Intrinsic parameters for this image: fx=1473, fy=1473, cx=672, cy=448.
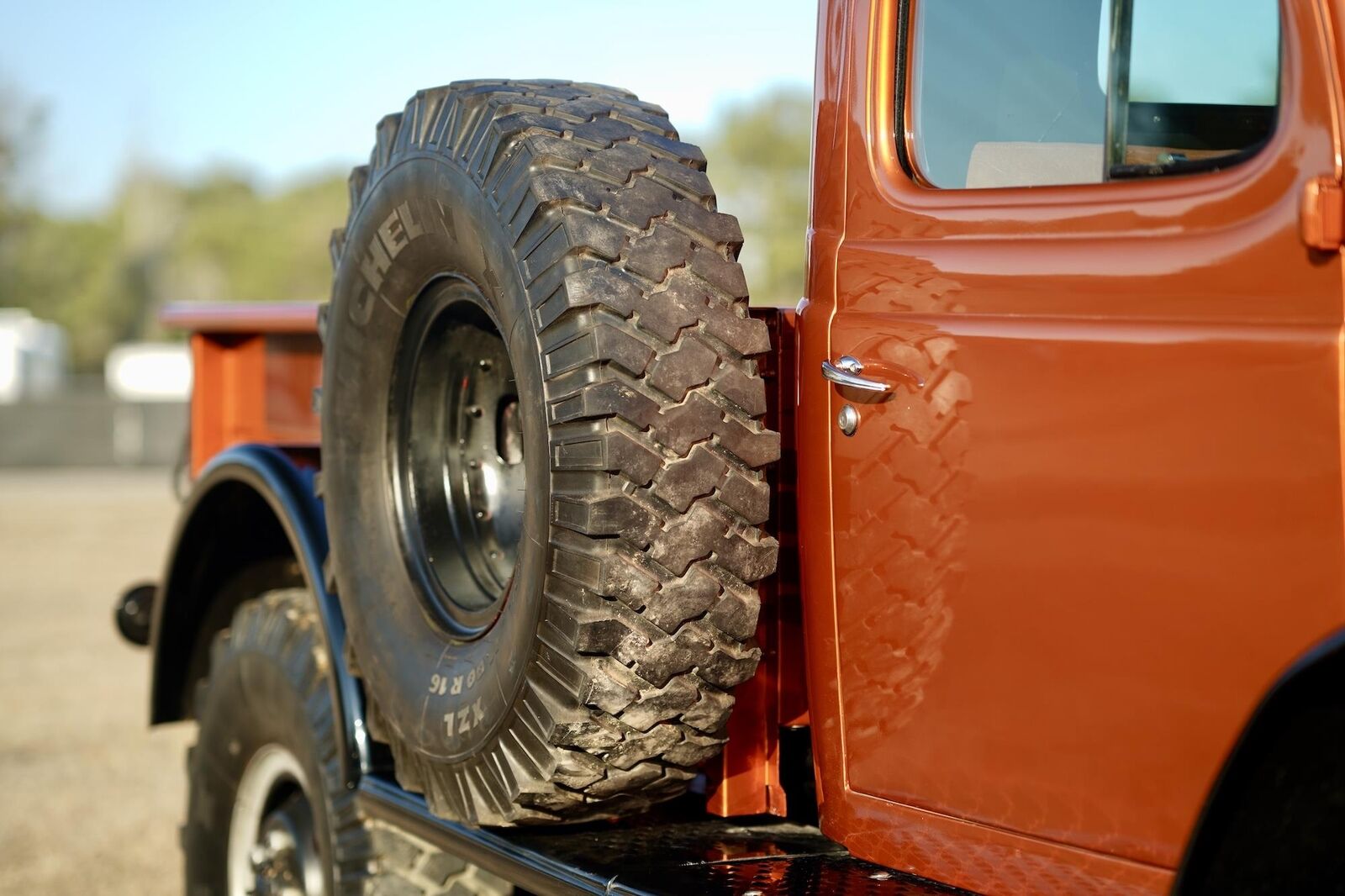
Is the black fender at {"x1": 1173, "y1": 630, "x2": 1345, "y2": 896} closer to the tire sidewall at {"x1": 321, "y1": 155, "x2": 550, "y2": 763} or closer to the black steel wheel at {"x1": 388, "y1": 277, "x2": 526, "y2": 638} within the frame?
the tire sidewall at {"x1": 321, "y1": 155, "x2": 550, "y2": 763}

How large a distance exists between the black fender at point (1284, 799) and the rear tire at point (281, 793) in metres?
1.65

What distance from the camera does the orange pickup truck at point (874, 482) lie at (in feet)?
5.40

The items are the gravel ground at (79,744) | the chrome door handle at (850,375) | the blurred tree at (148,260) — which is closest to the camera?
the chrome door handle at (850,375)

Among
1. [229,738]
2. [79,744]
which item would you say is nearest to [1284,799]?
[229,738]

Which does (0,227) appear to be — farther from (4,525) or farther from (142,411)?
(4,525)

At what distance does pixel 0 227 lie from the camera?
4975 centimetres

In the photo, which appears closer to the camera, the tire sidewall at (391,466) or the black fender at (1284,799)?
the black fender at (1284,799)

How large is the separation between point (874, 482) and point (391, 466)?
1025mm

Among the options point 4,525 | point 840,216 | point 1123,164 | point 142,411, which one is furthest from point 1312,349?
point 142,411

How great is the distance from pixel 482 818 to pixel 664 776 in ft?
1.07

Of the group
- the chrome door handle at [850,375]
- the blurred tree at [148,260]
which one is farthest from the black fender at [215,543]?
the blurred tree at [148,260]

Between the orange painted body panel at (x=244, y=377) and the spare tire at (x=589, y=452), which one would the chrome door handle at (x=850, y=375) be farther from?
the orange painted body panel at (x=244, y=377)

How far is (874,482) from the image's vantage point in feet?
6.86

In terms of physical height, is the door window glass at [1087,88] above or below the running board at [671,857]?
above
